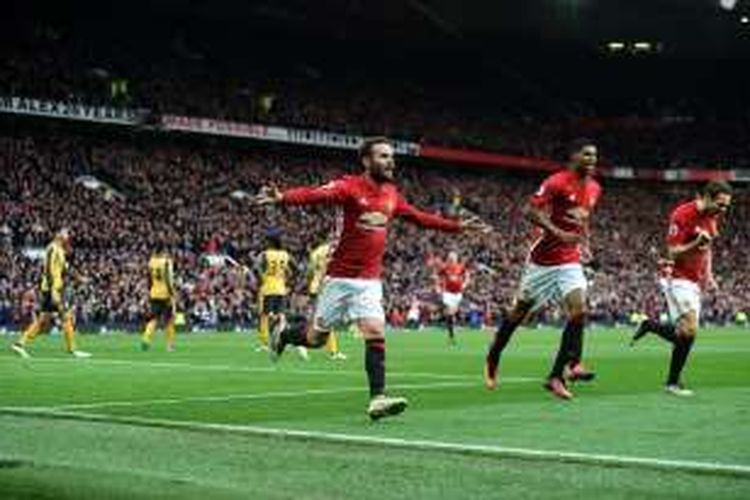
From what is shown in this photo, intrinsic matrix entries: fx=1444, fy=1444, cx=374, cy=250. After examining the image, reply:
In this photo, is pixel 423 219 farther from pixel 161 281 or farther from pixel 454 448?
pixel 161 281

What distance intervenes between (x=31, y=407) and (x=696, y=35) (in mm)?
58602

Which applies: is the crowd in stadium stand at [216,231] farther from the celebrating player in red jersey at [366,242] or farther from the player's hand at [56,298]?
the celebrating player in red jersey at [366,242]

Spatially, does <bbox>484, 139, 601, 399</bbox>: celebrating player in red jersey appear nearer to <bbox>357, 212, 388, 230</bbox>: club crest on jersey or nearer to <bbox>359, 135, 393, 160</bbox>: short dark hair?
<bbox>357, 212, 388, 230</bbox>: club crest on jersey

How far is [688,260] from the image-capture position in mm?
15320

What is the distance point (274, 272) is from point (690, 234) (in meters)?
12.0

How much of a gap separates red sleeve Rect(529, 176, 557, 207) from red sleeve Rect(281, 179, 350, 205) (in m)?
3.02

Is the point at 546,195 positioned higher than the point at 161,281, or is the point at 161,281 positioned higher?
the point at 546,195

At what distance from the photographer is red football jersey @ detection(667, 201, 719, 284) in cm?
1517

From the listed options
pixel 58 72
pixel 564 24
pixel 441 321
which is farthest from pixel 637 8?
pixel 58 72

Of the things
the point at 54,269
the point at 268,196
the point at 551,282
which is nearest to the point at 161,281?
the point at 54,269

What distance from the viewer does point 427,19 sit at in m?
63.3

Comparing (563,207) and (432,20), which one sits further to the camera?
(432,20)

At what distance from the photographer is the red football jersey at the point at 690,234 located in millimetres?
15172

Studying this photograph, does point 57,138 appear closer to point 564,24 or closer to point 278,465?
point 564,24
